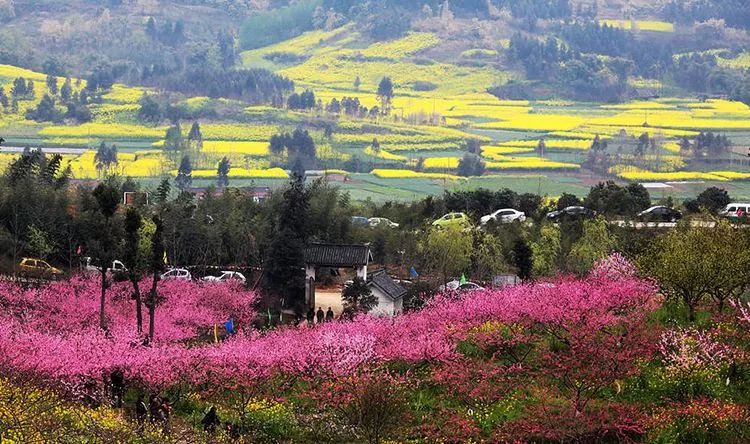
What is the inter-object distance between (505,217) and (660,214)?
5792 millimetres

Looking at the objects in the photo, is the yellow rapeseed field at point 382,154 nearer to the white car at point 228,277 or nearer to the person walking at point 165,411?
the white car at point 228,277

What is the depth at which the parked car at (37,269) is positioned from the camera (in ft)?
126

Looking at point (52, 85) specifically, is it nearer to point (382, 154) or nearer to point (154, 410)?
point (382, 154)

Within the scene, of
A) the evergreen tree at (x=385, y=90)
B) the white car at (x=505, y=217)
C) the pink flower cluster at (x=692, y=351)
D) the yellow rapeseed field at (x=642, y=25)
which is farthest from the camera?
the yellow rapeseed field at (x=642, y=25)

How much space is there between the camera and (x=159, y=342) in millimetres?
30297

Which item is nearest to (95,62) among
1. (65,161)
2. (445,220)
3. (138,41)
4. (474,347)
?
(138,41)

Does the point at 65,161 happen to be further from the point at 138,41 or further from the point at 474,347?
the point at 138,41

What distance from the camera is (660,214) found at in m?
50.8

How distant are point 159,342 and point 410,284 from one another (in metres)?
11.1

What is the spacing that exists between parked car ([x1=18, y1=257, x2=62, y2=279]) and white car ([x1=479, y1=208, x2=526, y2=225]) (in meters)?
17.2

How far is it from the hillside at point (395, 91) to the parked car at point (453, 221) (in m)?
29.4

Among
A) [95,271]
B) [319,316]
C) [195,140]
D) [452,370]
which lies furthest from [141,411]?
[195,140]

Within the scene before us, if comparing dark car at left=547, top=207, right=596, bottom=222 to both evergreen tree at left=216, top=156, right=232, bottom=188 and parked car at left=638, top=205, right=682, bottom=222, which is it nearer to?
parked car at left=638, top=205, right=682, bottom=222

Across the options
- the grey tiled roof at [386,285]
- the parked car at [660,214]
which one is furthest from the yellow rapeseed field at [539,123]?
the grey tiled roof at [386,285]
